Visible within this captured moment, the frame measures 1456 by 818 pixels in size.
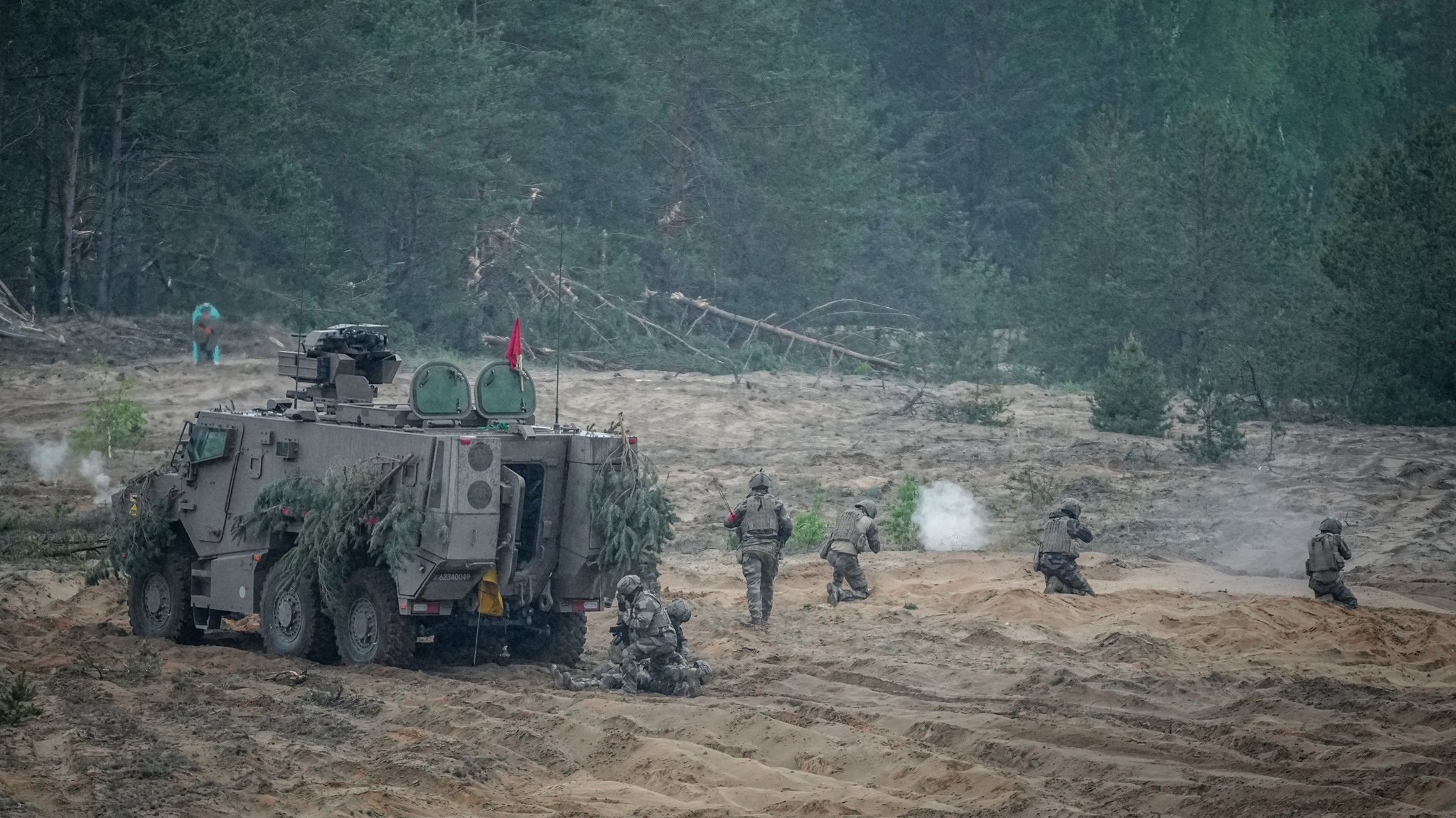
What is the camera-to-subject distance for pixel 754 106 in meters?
44.1

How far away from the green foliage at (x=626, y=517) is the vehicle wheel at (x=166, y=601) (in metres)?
3.89

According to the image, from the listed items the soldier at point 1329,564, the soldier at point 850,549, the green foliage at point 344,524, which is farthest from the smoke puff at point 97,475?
the soldier at point 1329,564

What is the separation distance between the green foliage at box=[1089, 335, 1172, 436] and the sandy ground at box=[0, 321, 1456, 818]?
15.7ft

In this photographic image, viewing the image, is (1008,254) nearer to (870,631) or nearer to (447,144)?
(447,144)

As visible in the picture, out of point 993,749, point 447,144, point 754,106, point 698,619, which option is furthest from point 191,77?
point 993,749

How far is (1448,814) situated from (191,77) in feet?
88.2

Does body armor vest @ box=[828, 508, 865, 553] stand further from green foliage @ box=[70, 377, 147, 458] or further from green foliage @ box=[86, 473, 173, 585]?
green foliage @ box=[70, 377, 147, 458]

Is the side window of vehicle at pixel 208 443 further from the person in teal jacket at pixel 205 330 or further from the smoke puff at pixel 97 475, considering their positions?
the person in teal jacket at pixel 205 330

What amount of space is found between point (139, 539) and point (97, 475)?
9813 mm

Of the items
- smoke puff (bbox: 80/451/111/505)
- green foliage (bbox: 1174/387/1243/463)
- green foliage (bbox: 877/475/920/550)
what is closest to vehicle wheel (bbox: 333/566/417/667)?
green foliage (bbox: 877/475/920/550)

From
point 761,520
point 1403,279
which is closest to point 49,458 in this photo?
point 761,520

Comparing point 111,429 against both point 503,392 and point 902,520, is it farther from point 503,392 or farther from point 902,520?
point 503,392

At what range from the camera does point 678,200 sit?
148 ft

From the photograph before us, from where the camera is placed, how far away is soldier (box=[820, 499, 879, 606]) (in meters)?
17.9
